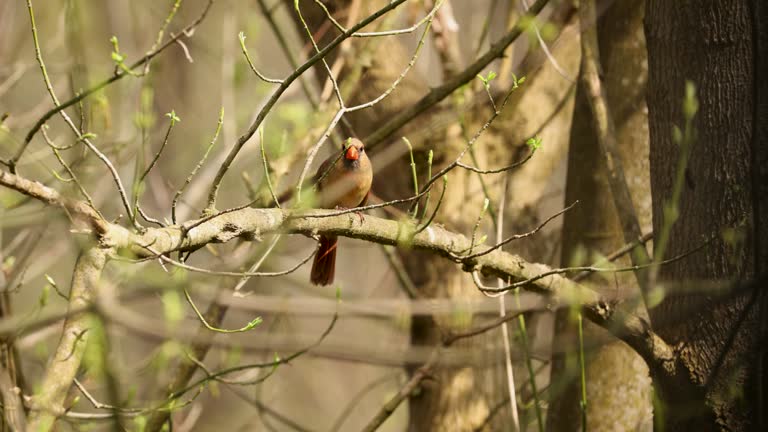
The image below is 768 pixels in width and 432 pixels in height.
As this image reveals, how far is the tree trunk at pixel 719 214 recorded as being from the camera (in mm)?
2418

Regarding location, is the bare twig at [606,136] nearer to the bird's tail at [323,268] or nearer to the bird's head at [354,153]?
the bird's head at [354,153]

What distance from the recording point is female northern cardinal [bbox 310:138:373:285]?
3.56 m

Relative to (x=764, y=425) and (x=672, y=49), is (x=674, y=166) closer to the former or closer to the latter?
(x=672, y=49)

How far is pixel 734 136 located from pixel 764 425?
2.67 ft

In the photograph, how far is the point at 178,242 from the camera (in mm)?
1826

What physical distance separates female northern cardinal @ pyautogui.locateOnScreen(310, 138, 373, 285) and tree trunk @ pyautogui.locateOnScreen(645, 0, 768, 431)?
1377 mm

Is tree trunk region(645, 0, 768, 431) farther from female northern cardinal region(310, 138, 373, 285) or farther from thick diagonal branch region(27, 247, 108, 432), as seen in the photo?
thick diagonal branch region(27, 247, 108, 432)

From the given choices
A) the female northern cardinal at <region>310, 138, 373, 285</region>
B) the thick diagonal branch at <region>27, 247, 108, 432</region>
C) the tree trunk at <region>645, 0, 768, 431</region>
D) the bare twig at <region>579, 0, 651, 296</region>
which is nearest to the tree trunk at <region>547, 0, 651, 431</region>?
the bare twig at <region>579, 0, 651, 296</region>

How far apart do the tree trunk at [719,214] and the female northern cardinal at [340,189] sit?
1.38 m

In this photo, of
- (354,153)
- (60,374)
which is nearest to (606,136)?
(354,153)

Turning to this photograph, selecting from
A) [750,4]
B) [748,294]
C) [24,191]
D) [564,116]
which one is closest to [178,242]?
[24,191]

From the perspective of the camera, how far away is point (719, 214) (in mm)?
2488

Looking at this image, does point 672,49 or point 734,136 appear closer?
point 734,136

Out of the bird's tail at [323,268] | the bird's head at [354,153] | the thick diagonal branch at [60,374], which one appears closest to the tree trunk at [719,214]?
the bird's head at [354,153]
